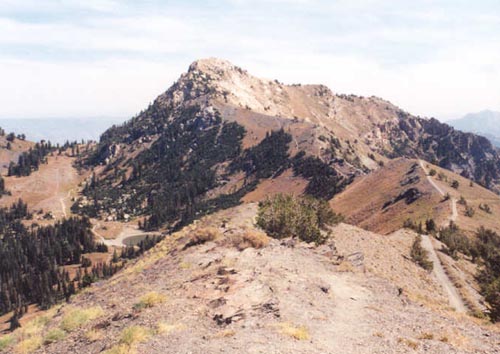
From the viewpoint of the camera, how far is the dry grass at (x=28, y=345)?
19.5m

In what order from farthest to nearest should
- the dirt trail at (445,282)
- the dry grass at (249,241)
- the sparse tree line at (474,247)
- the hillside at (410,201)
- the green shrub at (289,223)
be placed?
the hillside at (410,201) < the sparse tree line at (474,247) < the green shrub at (289,223) < the dirt trail at (445,282) < the dry grass at (249,241)

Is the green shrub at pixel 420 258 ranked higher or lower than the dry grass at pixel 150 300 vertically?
lower

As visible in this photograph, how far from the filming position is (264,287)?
22.7m

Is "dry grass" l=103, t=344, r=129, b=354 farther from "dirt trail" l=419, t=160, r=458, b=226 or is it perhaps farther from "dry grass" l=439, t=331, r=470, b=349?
"dirt trail" l=419, t=160, r=458, b=226

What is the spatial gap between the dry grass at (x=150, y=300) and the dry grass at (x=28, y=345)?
16.1ft

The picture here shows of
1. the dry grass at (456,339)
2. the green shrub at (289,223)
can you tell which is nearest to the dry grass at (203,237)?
the green shrub at (289,223)

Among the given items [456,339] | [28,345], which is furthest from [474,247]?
[28,345]

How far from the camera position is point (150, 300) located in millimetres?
21891

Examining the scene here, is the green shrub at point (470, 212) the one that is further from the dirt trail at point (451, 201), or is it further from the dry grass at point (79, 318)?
the dry grass at point (79, 318)

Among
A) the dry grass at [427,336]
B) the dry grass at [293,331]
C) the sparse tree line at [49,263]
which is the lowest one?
the sparse tree line at [49,263]

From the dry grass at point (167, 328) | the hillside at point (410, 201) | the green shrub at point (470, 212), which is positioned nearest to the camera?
the dry grass at point (167, 328)

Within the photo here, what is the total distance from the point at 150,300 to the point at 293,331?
28.4ft

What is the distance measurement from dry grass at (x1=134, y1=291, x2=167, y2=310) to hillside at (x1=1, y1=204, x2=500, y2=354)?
0.06m

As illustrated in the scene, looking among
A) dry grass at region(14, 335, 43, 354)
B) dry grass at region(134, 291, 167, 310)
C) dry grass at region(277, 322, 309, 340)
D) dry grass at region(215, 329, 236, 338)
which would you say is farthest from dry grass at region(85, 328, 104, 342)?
dry grass at region(277, 322, 309, 340)
